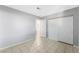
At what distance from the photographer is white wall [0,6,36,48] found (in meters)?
1.32

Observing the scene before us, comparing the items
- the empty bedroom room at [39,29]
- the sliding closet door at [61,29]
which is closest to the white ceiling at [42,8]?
the empty bedroom room at [39,29]

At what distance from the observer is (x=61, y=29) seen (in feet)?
4.74

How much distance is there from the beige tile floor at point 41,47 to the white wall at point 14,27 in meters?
0.12

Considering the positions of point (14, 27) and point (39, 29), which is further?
point (39, 29)

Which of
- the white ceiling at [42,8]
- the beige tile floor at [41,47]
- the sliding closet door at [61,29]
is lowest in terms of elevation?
the beige tile floor at [41,47]

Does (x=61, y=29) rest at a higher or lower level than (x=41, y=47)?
higher

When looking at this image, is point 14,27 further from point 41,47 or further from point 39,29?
point 41,47

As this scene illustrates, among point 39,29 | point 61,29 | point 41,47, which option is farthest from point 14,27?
point 61,29

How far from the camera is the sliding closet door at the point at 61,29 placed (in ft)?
4.62

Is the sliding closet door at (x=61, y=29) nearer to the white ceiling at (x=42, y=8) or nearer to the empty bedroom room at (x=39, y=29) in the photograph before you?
the empty bedroom room at (x=39, y=29)

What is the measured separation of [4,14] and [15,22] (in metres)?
0.24

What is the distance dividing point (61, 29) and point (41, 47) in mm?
546

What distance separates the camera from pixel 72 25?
1.39 meters
